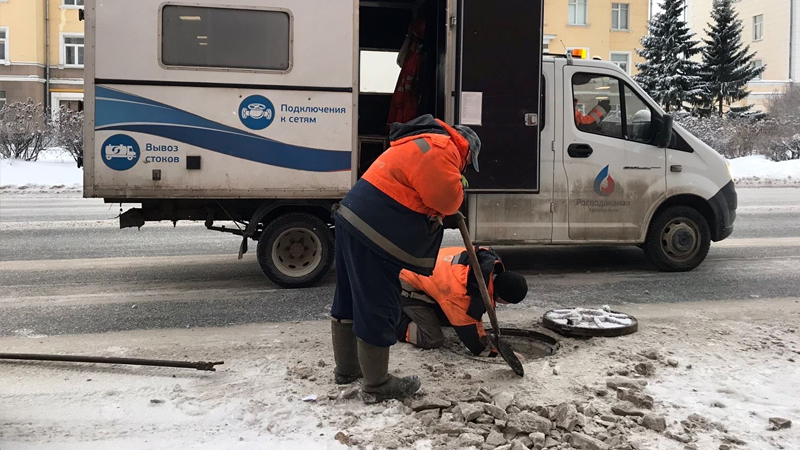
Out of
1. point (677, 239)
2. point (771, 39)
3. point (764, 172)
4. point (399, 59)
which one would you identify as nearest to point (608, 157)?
point (677, 239)

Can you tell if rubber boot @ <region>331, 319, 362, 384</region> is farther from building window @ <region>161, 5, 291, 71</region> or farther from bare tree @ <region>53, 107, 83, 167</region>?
bare tree @ <region>53, 107, 83, 167</region>

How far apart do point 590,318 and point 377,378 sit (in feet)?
7.48

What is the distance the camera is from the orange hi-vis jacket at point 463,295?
4969 mm

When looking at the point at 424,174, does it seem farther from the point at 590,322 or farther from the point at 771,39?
the point at 771,39

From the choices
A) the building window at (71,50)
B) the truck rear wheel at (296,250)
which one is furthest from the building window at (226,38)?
the building window at (71,50)

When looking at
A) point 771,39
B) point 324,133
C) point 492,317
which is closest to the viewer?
point 492,317

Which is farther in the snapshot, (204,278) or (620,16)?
(620,16)

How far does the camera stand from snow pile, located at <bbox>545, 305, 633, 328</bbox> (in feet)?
18.4

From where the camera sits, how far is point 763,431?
3.76 meters

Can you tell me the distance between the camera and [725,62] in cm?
3725

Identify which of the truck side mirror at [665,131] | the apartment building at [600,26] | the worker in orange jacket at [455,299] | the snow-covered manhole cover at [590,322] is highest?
the apartment building at [600,26]

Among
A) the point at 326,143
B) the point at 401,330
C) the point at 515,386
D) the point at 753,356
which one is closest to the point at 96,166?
the point at 326,143

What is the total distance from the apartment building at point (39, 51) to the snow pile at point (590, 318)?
36024 mm

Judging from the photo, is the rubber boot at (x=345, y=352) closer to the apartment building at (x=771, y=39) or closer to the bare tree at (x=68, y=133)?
the bare tree at (x=68, y=133)
